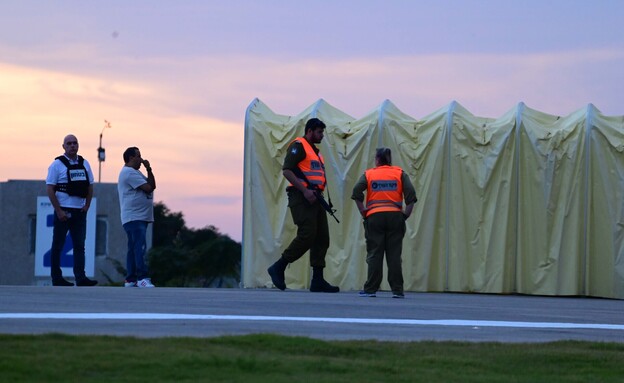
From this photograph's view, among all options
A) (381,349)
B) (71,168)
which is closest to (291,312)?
(381,349)

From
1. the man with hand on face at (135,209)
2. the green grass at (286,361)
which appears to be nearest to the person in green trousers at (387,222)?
the man with hand on face at (135,209)

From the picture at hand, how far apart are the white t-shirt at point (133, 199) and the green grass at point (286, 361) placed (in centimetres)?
941

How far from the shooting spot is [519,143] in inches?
A: 771

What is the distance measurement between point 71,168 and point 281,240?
396 centimetres

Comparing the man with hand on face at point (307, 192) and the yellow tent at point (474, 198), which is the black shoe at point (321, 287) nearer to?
the man with hand on face at point (307, 192)

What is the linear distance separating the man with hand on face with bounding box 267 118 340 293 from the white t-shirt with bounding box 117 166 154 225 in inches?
98.4

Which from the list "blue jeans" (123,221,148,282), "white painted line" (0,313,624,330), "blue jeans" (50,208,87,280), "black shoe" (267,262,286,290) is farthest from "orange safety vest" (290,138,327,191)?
"white painted line" (0,313,624,330)

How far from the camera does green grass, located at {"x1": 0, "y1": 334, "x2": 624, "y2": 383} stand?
749cm

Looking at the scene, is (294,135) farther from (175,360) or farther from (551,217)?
(175,360)

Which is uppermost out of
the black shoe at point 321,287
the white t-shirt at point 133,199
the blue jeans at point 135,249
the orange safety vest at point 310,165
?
the orange safety vest at point 310,165

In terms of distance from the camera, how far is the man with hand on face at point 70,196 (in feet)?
58.0

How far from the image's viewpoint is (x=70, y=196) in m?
17.7

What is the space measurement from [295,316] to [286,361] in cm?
357

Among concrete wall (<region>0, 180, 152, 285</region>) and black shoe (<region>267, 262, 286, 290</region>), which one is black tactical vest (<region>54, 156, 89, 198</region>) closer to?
black shoe (<region>267, 262, 286, 290</region>)
